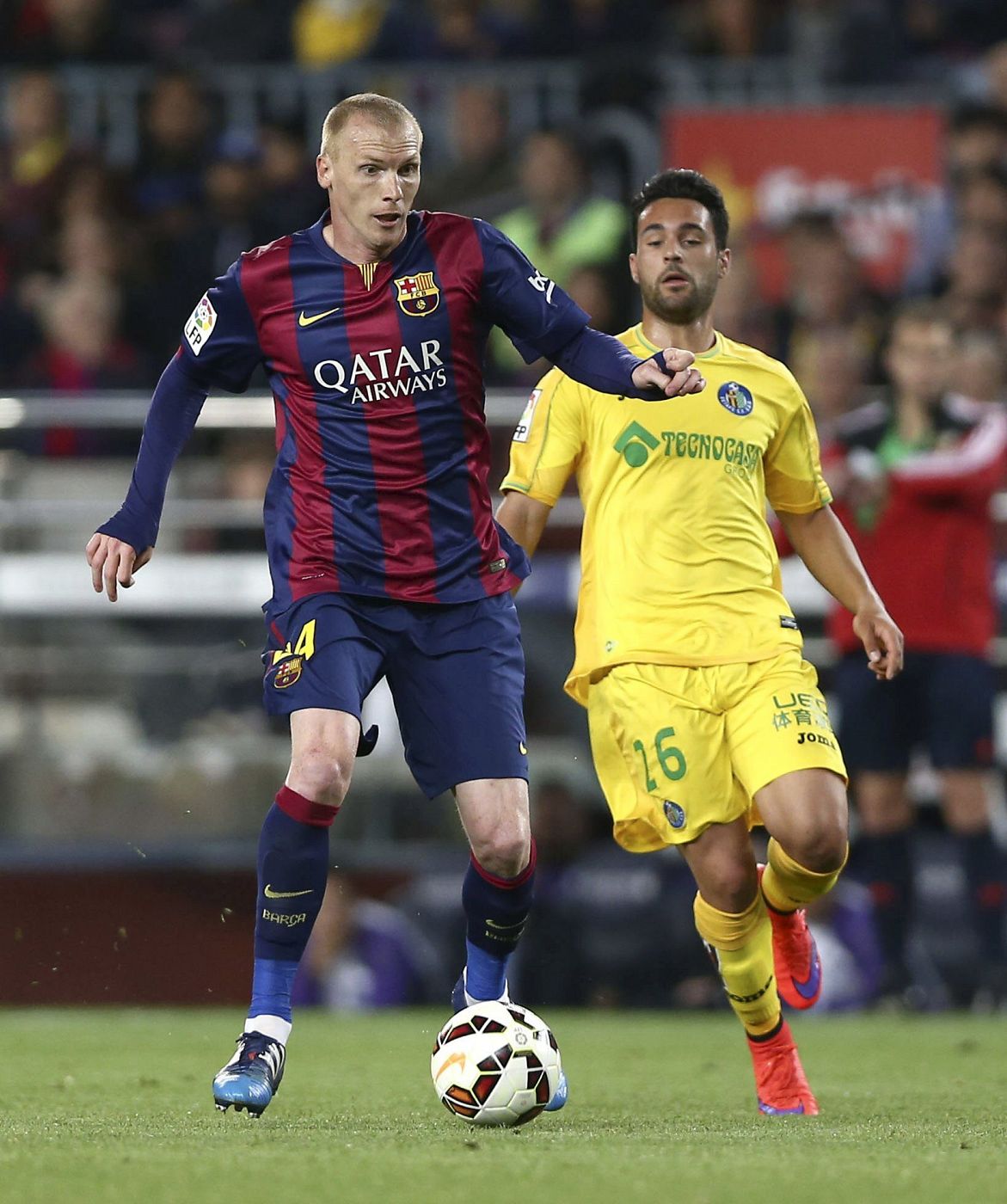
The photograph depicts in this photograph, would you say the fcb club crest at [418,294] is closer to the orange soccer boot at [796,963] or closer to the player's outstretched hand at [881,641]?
the player's outstretched hand at [881,641]

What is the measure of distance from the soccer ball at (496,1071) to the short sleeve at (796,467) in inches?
66.4

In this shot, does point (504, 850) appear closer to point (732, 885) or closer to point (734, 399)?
point (732, 885)

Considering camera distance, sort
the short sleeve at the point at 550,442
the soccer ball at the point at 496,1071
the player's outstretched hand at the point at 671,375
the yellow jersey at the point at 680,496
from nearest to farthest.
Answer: the soccer ball at the point at 496,1071
the player's outstretched hand at the point at 671,375
the yellow jersey at the point at 680,496
the short sleeve at the point at 550,442

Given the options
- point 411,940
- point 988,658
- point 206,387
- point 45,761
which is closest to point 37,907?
point 45,761

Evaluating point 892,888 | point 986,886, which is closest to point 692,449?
point 892,888

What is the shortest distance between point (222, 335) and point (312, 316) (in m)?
0.23

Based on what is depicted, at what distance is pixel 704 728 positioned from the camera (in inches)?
213

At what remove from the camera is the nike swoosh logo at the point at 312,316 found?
5.12 meters

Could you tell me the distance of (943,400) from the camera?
8883 millimetres

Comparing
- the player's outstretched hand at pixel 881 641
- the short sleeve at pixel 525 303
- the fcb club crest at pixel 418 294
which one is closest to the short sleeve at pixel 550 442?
the short sleeve at pixel 525 303

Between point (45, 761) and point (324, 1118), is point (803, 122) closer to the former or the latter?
point (45, 761)

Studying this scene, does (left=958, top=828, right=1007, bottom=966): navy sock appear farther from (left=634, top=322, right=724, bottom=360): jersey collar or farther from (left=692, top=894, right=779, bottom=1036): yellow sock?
(left=634, top=322, right=724, bottom=360): jersey collar

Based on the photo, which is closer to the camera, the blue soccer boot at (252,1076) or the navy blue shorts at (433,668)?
the blue soccer boot at (252,1076)

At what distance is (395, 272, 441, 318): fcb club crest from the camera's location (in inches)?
202
